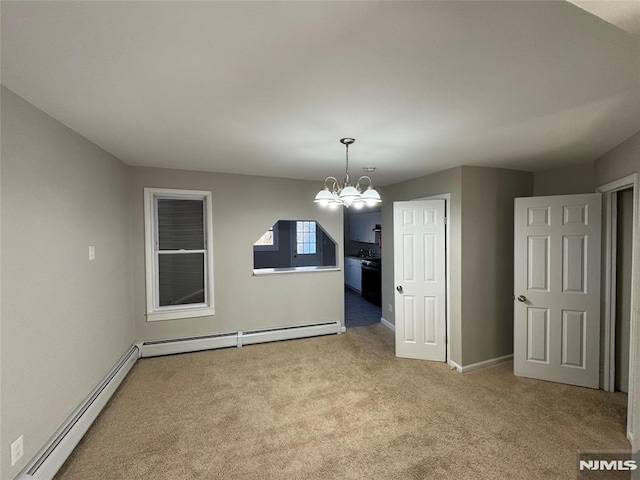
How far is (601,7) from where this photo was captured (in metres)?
0.76

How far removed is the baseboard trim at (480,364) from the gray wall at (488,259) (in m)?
0.04

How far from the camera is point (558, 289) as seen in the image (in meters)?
3.16

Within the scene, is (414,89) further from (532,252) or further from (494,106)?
(532,252)

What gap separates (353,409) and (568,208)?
3125 mm

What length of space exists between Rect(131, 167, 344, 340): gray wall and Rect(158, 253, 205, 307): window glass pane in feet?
0.82

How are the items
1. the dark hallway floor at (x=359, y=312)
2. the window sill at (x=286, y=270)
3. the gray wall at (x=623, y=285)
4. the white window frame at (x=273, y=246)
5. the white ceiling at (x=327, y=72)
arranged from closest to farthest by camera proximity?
the white ceiling at (x=327, y=72)
the gray wall at (x=623, y=285)
the window sill at (x=286, y=270)
the dark hallway floor at (x=359, y=312)
the white window frame at (x=273, y=246)

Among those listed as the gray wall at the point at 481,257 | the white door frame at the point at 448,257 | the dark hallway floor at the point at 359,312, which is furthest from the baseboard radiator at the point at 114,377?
the gray wall at the point at 481,257

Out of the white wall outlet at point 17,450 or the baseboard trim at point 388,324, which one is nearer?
the white wall outlet at point 17,450

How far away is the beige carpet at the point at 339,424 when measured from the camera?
1967 mm

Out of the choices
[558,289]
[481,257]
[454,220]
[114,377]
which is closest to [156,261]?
[114,377]

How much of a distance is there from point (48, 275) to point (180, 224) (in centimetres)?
213

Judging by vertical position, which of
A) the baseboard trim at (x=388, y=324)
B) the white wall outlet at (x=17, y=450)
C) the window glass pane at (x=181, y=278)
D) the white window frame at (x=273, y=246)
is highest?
the white window frame at (x=273, y=246)

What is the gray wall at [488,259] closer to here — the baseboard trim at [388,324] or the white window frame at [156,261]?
the baseboard trim at [388,324]

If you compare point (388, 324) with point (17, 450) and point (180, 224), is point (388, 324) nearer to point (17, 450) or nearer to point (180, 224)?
point (180, 224)
